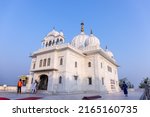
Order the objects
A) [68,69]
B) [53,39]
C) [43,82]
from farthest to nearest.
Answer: [53,39] → [43,82] → [68,69]

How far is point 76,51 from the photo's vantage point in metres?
19.1

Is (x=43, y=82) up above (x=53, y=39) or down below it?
below

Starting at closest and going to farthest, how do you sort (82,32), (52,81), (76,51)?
(52,81), (76,51), (82,32)

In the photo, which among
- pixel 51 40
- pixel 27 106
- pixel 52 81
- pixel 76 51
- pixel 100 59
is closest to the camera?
pixel 27 106

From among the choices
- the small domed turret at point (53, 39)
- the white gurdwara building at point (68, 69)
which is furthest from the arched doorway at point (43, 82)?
the small domed turret at point (53, 39)

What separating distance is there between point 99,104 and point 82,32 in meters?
27.1

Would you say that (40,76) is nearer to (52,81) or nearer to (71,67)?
(52,81)

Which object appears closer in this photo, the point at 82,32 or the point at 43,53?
the point at 43,53

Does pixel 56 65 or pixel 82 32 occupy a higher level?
pixel 82 32

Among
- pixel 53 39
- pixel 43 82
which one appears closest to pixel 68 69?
pixel 43 82

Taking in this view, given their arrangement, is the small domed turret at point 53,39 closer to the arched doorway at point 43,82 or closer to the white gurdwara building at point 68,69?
the white gurdwara building at point 68,69

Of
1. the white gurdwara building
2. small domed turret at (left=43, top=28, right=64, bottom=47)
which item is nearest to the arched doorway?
the white gurdwara building

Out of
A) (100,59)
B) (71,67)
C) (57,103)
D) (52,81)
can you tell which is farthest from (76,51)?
(57,103)

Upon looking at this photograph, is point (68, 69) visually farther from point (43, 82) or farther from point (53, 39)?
point (53, 39)
